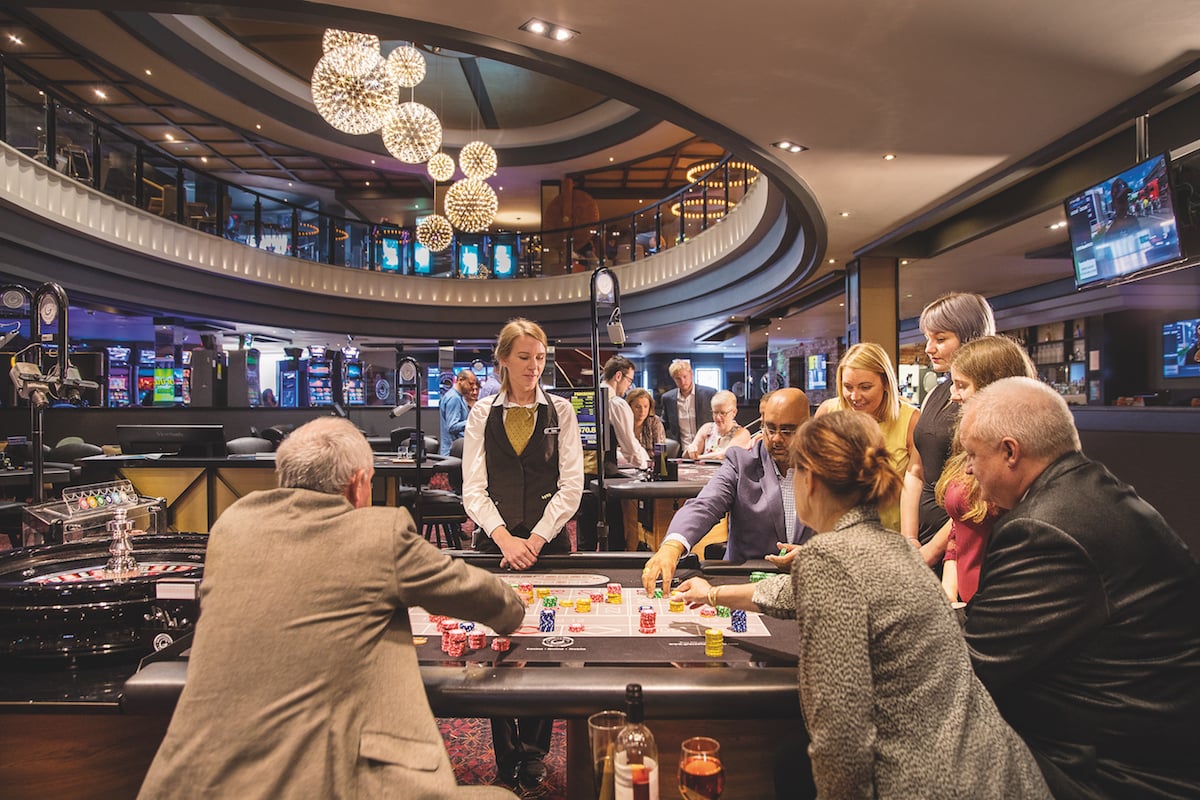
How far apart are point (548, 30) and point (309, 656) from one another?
329 centimetres

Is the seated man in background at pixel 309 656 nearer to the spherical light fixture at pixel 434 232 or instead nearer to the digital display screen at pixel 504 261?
the spherical light fixture at pixel 434 232

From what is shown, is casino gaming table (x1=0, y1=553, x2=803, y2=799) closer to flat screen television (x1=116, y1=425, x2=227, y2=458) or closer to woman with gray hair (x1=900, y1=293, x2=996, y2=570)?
woman with gray hair (x1=900, y1=293, x2=996, y2=570)

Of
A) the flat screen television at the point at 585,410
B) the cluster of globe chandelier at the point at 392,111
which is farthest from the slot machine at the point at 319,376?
the flat screen television at the point at 585,410

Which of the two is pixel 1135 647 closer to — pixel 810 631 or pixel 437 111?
pixel 810 631

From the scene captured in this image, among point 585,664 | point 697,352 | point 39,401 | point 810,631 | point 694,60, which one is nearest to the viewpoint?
point 810,631

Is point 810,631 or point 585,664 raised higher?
point 810,631

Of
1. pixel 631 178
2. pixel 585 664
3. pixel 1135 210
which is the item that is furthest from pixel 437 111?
pixel 585 664

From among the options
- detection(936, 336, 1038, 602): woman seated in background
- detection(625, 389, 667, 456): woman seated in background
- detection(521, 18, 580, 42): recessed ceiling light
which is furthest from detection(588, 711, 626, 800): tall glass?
detection(625, 389, 667, 456): woman seated in background

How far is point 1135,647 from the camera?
1.29 metres

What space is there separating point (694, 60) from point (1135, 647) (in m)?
3.47

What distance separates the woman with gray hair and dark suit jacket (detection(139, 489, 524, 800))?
210 cm

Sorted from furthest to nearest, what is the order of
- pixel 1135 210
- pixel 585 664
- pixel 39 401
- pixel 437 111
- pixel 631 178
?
pixel 631 178
pixel 437 111
pixel 1135 210
pixel 39 401
pixel 585 664

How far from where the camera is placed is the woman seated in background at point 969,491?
6.22 ft

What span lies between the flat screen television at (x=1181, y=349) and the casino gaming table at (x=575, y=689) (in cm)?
1052
